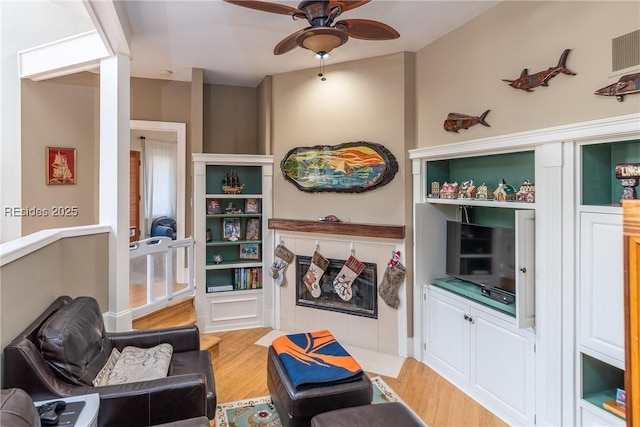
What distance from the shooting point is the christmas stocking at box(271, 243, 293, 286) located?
170 inches

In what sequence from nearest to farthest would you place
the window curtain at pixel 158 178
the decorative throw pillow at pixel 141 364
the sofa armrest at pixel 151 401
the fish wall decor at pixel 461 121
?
the sofa armrest at pixel 151 401 < the decorative throw pillow at pixel 141 364 < the fish wall decor at pixel 461 121 < the window curtain at pixel 158 178

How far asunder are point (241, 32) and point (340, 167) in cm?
162

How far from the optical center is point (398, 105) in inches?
146

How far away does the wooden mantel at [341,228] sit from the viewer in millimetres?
3670

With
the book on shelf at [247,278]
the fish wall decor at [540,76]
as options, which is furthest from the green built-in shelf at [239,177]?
the fish wall decor at [540,76]

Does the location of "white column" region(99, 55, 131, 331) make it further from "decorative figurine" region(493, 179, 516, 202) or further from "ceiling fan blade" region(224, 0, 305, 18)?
"decorative figurine" region(493, 179, 516, 202)

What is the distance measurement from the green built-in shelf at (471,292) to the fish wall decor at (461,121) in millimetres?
1355

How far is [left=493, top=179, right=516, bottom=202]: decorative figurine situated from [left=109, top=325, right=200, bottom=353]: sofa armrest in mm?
2492

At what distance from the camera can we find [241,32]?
334cm

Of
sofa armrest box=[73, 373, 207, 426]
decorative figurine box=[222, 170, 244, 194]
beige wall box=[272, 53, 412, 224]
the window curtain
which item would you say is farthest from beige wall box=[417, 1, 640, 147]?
the window curtain

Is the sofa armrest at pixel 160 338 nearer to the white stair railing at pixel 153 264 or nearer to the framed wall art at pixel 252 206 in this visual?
the white stair railing at pixel 153 264

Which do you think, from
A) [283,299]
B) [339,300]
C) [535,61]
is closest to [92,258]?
[283,299]

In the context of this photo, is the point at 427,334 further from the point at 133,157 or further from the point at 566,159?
the point at 133,157

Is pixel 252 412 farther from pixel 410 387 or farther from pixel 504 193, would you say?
pixel 504 193
